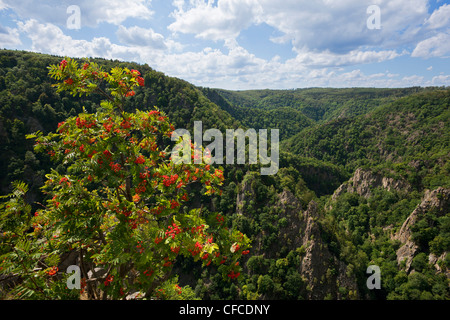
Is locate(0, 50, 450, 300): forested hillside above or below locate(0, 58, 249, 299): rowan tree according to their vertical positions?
below

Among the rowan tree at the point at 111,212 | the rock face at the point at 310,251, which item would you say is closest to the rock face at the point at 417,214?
the rock face at the point at 310,251

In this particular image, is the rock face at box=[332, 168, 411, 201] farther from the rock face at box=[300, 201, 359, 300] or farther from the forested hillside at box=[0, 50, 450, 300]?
the rock face at box=[300, 201, 359, 300]

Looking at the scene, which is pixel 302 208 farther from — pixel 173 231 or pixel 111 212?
pixel 111 212

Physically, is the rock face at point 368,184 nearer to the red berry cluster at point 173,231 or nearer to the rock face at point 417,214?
the rock face at point 417,214

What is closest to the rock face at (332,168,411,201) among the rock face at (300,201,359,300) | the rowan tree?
the rock face at (300,201,359,300)

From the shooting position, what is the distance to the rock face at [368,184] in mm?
82500

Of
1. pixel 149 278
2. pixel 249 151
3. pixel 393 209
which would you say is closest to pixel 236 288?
pixel 249 151

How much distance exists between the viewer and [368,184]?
295 ft

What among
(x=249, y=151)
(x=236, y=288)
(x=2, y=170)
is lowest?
(x=236, y=288)

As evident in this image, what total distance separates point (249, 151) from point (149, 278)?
69.1 meters

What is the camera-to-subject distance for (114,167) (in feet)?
17.6

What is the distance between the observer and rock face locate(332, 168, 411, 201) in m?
82.5

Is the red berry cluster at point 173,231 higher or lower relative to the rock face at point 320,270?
higher
